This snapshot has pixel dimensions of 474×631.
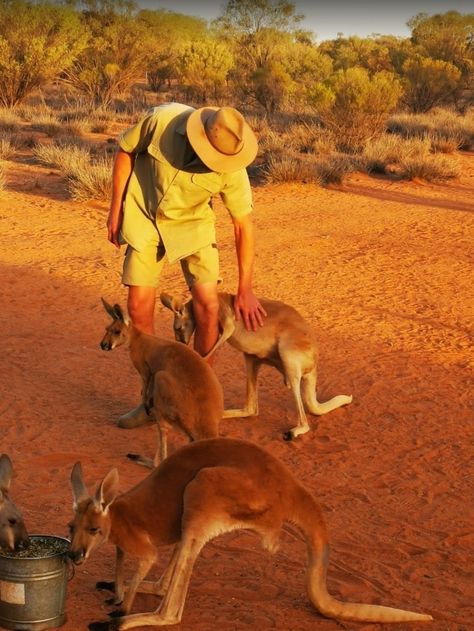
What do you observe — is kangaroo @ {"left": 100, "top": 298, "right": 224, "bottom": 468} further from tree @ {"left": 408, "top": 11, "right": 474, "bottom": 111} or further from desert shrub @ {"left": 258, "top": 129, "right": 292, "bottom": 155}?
tree @ {"left": 408, "top": 11, "right": 474, "bottom": 111}

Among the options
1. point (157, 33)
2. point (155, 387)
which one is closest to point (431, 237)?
point (155, 387)

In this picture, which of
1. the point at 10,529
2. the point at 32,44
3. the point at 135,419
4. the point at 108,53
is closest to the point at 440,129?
the point at 32,44

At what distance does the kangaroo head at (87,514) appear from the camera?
4.22 meters

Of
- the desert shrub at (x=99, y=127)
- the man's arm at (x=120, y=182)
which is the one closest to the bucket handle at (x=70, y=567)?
the man's arm at (x=120, y=182)

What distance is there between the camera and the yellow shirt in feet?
22.0

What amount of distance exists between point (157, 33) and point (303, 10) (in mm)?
6818

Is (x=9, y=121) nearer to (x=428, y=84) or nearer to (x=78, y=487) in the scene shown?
(x=428, y=84)

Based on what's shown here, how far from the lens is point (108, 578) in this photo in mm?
4977

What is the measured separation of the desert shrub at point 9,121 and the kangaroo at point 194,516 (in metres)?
21.5

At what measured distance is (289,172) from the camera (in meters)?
17.8

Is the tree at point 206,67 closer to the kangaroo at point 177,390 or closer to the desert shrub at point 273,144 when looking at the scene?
the desert shrub at point 273,144

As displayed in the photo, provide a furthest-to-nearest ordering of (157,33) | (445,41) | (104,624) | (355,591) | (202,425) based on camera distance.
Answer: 1. (157,33)
2. (445,41)
3. (202,425)
4. (355,591)
5. (104,624)

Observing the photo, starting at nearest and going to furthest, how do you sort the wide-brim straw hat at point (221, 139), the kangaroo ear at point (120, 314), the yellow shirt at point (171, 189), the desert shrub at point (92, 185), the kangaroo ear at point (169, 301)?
1. the wide-brim straw hat at point (221, 139)
2. the yellow shirt at point (171, 189)
3. the kangaroo ear at point (120, 314)
4. the kangaroo ear at point (169, 301)
5. the desert shrub at point (92, 185)

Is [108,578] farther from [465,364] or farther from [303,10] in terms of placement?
[303,10]
